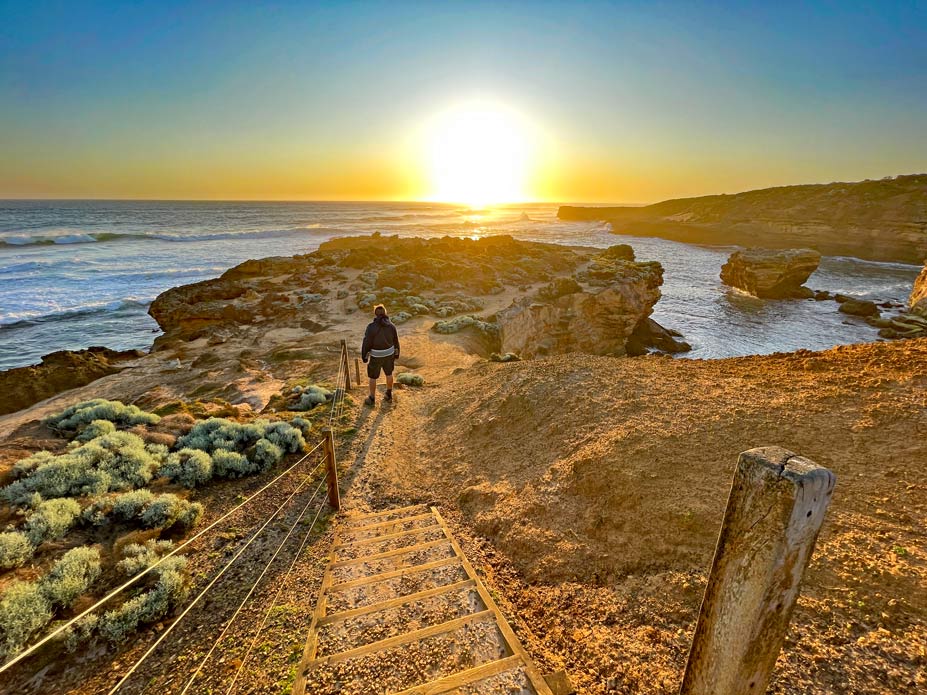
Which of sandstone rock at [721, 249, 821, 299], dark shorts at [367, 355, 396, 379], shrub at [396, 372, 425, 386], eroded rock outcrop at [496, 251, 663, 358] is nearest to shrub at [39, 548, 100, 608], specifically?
dark shorts at [367, 355, 396, 379]

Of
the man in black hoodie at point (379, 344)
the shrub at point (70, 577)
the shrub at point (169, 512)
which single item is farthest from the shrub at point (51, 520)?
the man in black hoodie at point (379, 344)

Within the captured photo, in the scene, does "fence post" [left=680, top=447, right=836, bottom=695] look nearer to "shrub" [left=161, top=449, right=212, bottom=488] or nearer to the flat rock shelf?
the flat rock shelf

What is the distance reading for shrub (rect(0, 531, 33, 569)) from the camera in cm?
415

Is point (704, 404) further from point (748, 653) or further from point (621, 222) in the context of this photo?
point (621, 222)

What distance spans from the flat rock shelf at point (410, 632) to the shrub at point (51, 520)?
10.3ft

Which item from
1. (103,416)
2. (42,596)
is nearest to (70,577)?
(42,596)

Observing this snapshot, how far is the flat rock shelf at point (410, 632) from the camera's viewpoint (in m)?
3.16

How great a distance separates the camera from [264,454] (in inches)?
282

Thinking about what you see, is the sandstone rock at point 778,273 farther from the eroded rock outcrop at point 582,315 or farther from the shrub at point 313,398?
the shrub at point 313,398

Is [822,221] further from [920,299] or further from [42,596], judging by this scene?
[42,596]

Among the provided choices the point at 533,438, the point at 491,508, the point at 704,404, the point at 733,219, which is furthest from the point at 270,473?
the point at 733,219

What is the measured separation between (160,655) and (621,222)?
132508 mm

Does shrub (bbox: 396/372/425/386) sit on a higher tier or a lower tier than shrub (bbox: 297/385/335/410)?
lower

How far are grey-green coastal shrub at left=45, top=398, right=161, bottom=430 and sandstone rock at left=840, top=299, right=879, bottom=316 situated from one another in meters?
42.2
